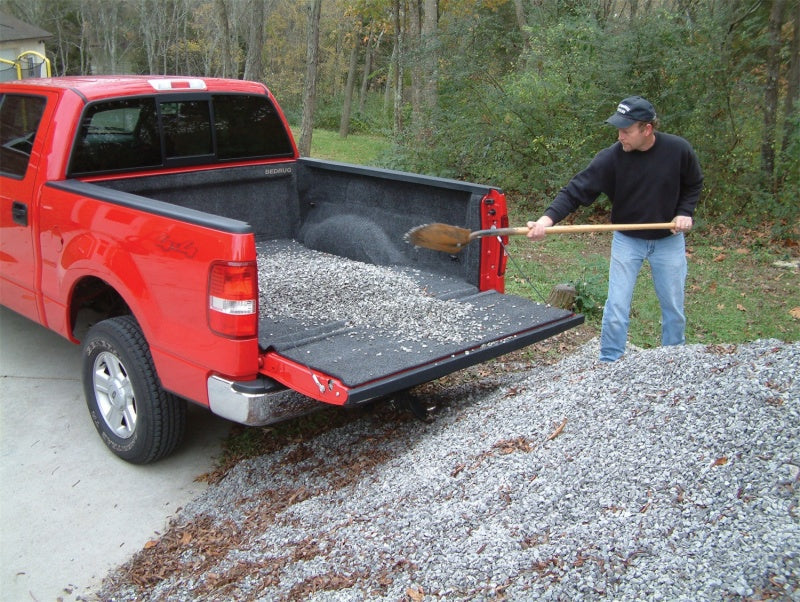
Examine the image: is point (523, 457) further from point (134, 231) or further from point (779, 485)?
point (134, 231)

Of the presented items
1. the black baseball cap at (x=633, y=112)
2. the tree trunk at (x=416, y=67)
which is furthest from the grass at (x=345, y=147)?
the black baseball cap at (x=633, y=112)

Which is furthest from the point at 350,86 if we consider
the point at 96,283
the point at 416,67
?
the point at 96,283

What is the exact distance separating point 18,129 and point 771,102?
10.1 m

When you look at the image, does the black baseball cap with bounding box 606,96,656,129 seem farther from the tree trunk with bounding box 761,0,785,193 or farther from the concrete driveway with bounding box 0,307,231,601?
the tree trunk with bounding box 761,0,785,193

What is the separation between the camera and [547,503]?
10.6 feet

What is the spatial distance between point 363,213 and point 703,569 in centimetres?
388

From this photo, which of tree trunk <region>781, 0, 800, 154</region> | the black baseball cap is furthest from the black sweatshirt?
tree trunk <region>781, 0, 800, 154</region>

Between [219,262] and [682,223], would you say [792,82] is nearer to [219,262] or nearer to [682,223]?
[682,223]

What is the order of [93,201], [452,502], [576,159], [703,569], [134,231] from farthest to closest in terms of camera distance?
[576,159]
[93,201]
[134,231]
[452,502]
[703,569]

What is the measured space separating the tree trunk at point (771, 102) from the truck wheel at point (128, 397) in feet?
31.6

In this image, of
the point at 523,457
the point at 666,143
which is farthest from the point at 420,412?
the point at 666,143

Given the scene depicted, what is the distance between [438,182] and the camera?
5.20 m

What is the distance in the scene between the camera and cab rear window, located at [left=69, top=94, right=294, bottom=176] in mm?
5121

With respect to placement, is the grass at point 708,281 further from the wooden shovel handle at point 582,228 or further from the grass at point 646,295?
the wooden shovel handle at point 582,228
